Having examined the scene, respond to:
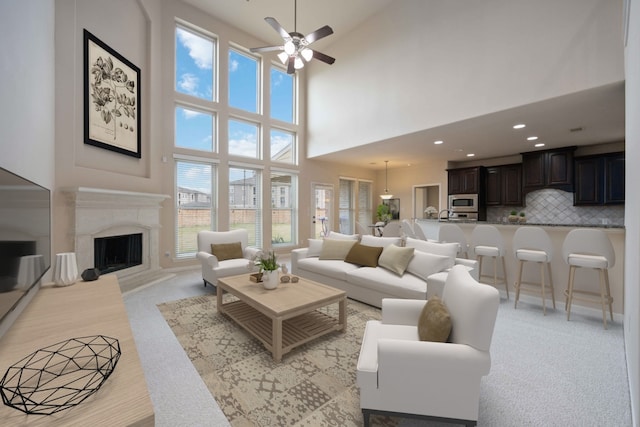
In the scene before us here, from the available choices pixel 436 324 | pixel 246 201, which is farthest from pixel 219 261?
pixel 436 324

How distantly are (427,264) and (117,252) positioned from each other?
4.73 m

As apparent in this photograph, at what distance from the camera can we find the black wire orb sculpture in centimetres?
88

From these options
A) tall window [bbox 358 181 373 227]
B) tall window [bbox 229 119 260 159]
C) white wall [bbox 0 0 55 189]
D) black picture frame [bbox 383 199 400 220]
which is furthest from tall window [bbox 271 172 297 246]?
white wall [bbox 0 0 55 189]

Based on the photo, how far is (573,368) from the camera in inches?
85.0

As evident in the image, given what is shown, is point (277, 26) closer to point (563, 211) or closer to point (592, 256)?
Result: point (592, 256)

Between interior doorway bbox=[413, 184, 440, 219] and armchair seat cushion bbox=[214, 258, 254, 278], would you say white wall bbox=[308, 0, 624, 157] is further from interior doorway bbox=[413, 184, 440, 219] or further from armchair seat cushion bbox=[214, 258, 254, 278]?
armchair seat cushion bbox=[214, 258, 254, 278]

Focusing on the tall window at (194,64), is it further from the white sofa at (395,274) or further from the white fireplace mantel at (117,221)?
the white sofa at (395,274)

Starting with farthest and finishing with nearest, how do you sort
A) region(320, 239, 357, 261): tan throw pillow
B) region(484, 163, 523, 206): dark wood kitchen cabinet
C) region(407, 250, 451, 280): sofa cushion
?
1. region(484, 163, 523, 206): dark wood kitchen cabinet
2. region(320, 239, 357, 261): tan throw pillow
3. region(407, 250, 451, 280): sofa cushion

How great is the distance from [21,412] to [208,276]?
3382 mm

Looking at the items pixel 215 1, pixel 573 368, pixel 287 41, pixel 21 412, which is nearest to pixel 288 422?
pixel 21 412

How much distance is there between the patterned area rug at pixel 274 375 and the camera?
1671 mm

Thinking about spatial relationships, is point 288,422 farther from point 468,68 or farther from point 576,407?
point 468,68

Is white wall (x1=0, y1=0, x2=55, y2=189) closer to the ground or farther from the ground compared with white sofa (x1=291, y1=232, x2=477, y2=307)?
farther from the ground

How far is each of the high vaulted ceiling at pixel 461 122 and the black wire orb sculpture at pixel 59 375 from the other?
5.04 metres
